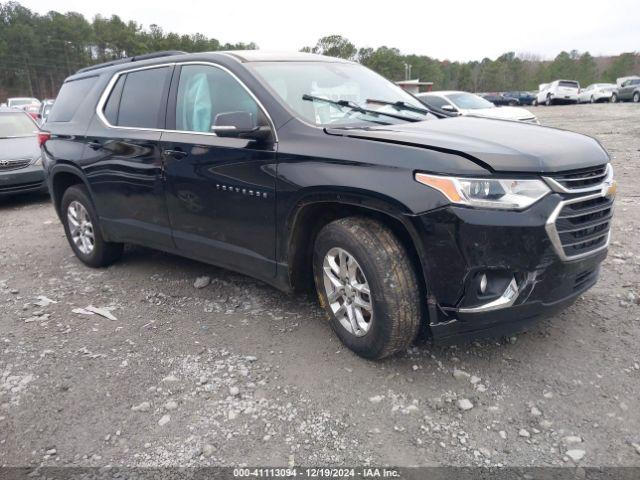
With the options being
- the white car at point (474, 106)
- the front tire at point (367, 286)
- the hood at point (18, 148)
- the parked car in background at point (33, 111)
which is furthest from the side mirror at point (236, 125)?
the parked car in background at point (33, 111)

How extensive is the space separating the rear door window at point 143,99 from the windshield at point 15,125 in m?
5.93

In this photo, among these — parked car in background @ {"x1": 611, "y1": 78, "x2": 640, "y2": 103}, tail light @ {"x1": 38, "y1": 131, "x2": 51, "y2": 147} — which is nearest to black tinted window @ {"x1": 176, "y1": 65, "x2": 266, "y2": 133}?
tail light @ {"x1": 38, "y1": 131, "x2": 51, "y2": 147}

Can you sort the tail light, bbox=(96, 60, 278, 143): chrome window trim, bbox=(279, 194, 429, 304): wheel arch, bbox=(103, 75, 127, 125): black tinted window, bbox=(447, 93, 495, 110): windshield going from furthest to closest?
bbox=(447, 93, 495, 110): windshield
the tail light
bbox=(103, 75, 127, 125): black tinted window
bbox=(96, 60, 278, 143): chrome window trim
bbox=(279, 194, 429, 304): wheel arch

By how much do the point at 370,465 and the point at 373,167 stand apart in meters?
1.48

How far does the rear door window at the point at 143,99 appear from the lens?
411cm

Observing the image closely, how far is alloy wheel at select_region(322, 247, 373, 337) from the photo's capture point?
119 inches

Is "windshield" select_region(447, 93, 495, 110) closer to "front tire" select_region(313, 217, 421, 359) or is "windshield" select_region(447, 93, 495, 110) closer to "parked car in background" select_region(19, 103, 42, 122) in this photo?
"front tire" select_region(313, 217, 421, 359)

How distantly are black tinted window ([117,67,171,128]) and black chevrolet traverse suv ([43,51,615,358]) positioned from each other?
17 mm

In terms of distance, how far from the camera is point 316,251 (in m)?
3.23

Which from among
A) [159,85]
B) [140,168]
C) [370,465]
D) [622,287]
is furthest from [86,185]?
[622,287]

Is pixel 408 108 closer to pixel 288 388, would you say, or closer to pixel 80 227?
pixel 288 388

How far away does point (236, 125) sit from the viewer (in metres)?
3.17

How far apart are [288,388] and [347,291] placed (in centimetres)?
66

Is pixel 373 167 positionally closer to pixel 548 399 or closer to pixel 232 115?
pixel 232 115
